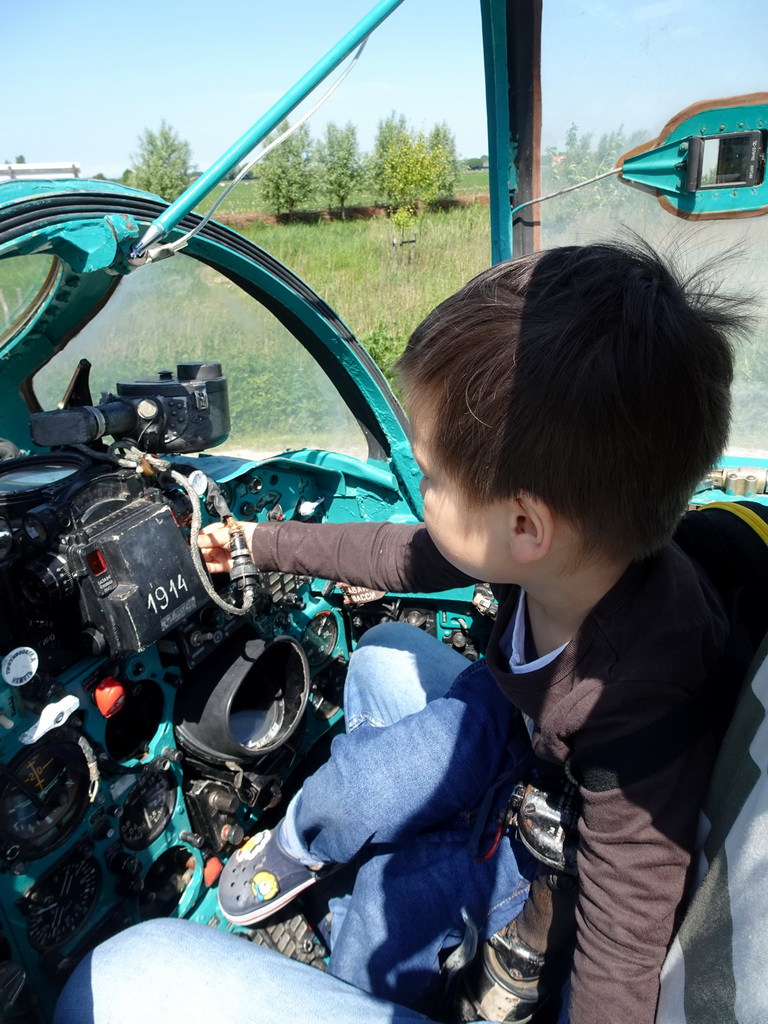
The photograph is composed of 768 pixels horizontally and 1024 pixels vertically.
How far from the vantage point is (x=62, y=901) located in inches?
47.1

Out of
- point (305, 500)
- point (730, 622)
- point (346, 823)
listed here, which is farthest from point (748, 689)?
point (305, 500)

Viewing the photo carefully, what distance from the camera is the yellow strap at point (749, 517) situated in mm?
948

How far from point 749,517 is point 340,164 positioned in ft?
97.1

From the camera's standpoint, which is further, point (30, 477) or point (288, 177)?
point (288, 177)

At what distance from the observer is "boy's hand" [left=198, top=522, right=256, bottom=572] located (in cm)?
142

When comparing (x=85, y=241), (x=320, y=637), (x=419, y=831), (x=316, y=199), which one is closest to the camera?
(x=85, y=241)

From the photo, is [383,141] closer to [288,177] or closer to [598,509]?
[288,177]

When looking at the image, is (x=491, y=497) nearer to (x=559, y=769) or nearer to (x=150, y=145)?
(x=559, y=769)

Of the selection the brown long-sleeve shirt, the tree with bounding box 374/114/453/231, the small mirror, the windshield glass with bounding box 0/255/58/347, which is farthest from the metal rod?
the tree with bounding box 374/114/453/231

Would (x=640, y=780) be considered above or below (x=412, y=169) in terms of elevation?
below

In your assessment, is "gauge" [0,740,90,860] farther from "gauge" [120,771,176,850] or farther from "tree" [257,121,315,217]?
"tree" [257,121,315,217]

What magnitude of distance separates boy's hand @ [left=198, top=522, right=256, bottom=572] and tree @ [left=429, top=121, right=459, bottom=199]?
22807 millimetres

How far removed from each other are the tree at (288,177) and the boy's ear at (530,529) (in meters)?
27.5

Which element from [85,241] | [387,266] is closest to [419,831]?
[85,241]
